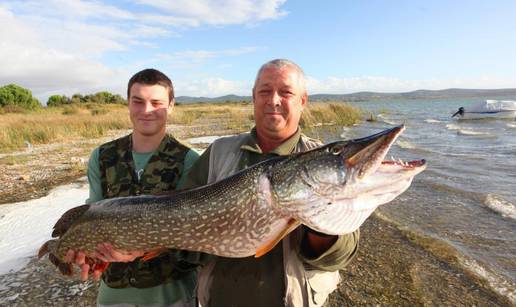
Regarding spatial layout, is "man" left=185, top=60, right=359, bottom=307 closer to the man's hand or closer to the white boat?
the man's hand

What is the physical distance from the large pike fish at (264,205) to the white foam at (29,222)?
3.23 metres

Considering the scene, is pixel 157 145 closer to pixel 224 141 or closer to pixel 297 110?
pixel 224 141

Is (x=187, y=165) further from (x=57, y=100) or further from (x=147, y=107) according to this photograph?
(x=57, y=100)

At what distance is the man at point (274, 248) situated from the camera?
227 cm

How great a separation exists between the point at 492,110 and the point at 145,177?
31.1 metres

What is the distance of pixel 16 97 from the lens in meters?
46.0

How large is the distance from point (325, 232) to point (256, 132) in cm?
95

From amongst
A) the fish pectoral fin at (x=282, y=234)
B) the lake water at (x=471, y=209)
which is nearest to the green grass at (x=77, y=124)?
the lake water at (x=471, y=209)

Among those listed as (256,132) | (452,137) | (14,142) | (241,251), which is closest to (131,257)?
(241,251)

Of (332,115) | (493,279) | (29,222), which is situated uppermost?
(332,115)

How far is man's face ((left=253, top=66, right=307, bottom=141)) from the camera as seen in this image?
2.54 metres

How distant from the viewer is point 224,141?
2.69 m

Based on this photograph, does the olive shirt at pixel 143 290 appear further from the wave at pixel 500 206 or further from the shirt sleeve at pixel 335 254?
the wave at pixel 500 206

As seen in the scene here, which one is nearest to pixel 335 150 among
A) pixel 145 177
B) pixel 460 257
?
pixel 145 177
